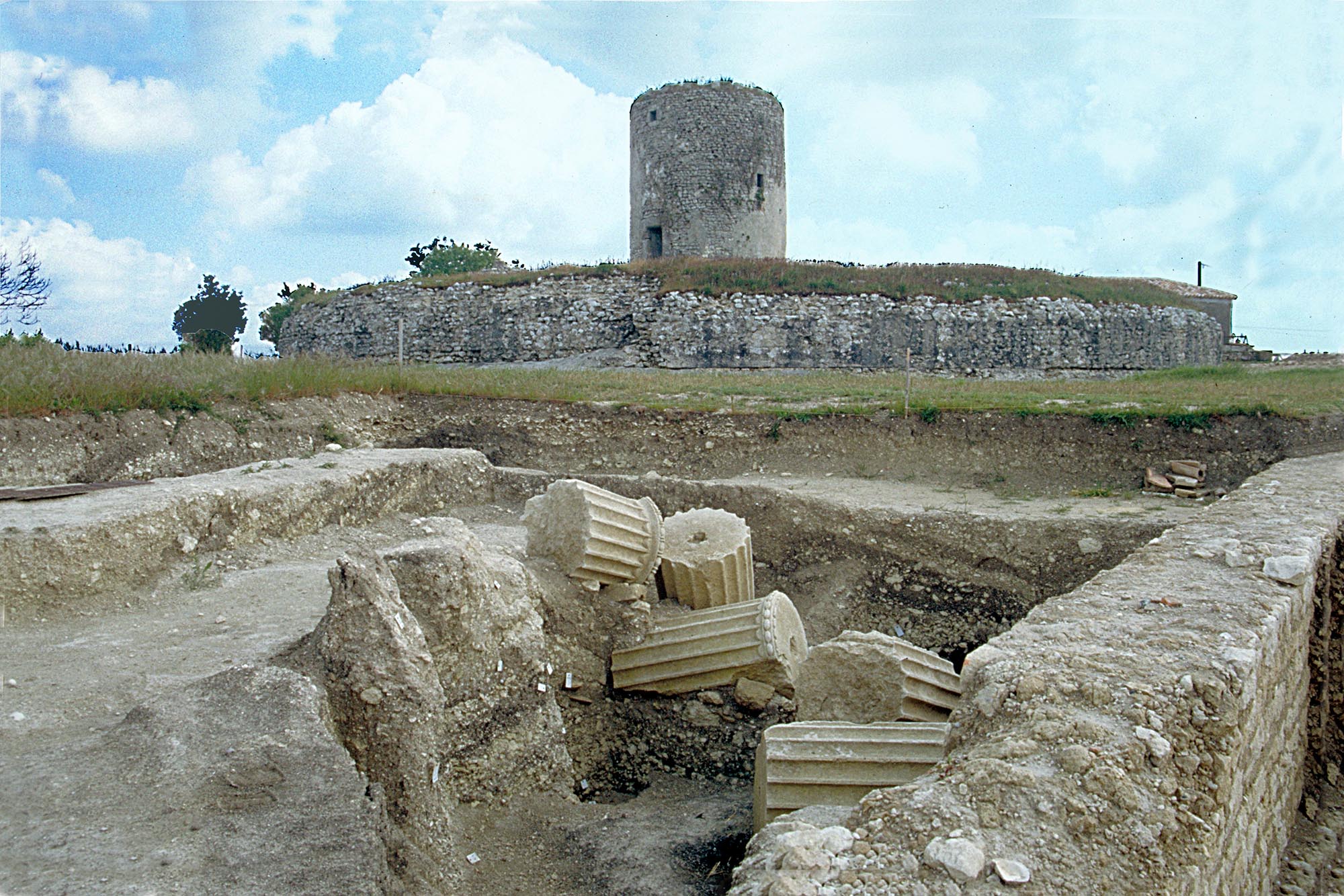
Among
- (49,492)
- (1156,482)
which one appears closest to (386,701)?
(49,492)

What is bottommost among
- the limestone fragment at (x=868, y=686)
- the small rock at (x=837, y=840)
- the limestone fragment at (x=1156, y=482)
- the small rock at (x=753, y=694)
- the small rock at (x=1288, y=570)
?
the small rock at (x=753, y=694)

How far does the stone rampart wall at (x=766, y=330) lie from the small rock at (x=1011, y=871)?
17.0m

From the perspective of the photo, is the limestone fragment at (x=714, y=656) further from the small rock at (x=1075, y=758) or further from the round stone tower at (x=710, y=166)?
the round stone tower at (x=710, y=166)

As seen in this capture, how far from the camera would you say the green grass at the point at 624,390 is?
837cm

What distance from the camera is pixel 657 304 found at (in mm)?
19828

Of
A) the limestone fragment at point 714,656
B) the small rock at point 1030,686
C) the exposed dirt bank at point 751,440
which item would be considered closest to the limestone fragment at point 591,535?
the limestone fragment at point 714,656

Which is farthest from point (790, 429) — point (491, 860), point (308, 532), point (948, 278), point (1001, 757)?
point (948, 278)

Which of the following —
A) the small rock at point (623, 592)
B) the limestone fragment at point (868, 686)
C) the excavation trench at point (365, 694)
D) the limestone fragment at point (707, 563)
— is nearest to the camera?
the excavation trench at point (365, 694)

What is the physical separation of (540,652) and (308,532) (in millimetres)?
2582

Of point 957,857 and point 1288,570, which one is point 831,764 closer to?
point 957,857

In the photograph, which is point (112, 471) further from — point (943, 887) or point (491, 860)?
point (943, 887)

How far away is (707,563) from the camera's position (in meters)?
6.38

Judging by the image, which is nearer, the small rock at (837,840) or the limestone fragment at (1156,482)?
the small rock at (837,840)

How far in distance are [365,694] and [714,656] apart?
249 centimetres
